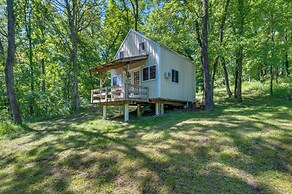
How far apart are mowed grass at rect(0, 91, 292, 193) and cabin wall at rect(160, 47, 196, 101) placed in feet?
13.5

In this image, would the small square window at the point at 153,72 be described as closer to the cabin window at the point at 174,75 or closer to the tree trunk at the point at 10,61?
the cabin window at the point at 174,75

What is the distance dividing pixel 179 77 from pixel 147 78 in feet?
7.42

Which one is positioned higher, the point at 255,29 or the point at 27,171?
the point at 255,29

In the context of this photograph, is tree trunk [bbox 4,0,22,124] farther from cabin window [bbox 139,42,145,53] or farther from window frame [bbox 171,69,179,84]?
window frame [bbox 171,69,179,84]

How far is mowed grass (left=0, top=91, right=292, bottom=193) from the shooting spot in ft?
14.9

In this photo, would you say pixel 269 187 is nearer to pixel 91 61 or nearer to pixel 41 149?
pixel 41 149

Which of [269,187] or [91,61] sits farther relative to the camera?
[91,61]

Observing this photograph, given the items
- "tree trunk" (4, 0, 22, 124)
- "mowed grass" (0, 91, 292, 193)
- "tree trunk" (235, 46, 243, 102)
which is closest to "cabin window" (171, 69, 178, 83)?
"tree trunk" (235, 46, 243, 102)

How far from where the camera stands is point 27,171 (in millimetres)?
5934

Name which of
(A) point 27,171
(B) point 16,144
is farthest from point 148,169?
(B) point 16,144

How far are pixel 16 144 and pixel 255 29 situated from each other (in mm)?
16296

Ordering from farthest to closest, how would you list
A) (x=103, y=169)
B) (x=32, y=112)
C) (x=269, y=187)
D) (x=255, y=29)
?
(x=32, y=112) < (x=255, y=29) < (x=103, y=169) < (x=269, y=187)

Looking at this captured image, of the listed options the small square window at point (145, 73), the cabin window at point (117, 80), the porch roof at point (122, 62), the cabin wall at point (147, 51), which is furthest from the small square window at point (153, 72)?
the cabin window at point (117, 80)

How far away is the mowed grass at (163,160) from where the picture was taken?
4543 millimetres
